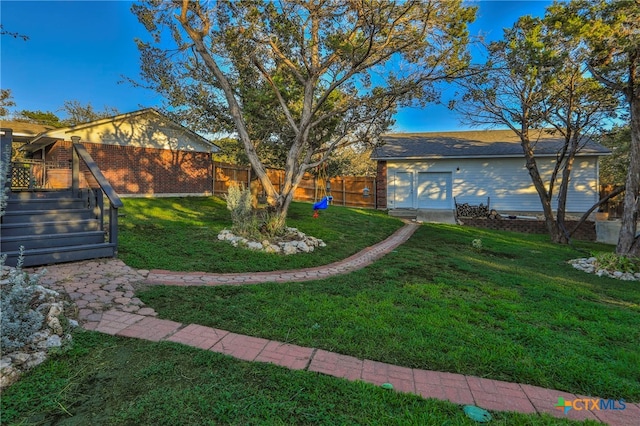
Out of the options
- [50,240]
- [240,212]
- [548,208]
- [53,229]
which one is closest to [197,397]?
[50,240]

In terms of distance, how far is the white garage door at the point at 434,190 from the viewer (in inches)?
611

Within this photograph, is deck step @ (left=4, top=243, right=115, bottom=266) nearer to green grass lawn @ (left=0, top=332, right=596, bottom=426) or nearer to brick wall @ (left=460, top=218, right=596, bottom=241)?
green grass lawn @ (left=0, top=332, right=596, bottom=426)

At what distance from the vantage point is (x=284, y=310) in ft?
11.3

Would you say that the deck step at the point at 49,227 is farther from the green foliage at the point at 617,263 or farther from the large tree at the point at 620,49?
the large tree at the point at 620,49

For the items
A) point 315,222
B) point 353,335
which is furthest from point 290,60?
point 353,335

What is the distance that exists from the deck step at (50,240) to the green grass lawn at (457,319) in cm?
214

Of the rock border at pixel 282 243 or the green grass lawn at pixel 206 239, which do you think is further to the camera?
the rock border at pixel 282 243

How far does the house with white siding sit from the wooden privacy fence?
3.06ft

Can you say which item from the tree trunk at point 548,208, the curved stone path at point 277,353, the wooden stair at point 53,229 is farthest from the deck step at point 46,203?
the tree trunk at point 548,208

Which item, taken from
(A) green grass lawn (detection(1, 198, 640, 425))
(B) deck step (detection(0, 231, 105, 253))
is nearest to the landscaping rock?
(A) green grass lawn (detection(1, 198, 640, 425))

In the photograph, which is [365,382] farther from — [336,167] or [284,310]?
[336,167]

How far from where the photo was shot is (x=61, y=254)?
4625 mm

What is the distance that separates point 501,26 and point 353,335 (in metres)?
9.52

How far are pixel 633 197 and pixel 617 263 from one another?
166 cm
